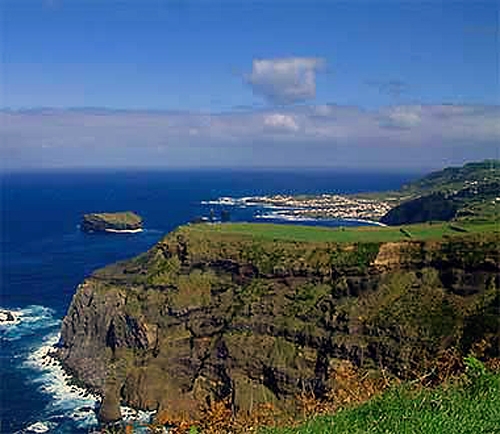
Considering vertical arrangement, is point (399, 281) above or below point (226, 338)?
above

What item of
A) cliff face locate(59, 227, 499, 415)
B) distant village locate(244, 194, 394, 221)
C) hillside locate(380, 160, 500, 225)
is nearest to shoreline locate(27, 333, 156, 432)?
cliff face locate(59, 227, 499, 415)

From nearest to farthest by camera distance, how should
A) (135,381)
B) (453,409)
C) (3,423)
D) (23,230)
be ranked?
(453,409)
(3,423)
(135,381)
(23,230)

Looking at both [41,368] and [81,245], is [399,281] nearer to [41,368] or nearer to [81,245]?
[41,368]

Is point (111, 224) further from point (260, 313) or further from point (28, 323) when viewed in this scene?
point (260, 313)

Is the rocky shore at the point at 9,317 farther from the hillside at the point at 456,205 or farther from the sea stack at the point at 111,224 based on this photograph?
the sea stack at the point at 111,224

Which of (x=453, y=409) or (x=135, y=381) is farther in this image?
(x=135, y=381)

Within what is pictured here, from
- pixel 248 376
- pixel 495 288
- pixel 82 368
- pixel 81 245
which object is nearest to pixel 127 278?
pixel 82 368

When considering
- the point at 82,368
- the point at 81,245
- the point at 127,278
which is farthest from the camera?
the point at 81,245
